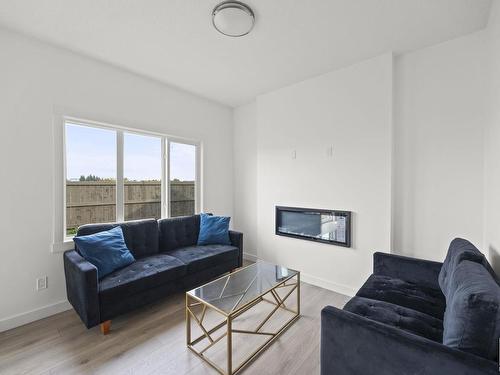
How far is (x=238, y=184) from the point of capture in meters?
4.21

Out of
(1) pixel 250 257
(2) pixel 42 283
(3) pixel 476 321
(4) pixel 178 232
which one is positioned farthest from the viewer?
(1) pixel 250 257

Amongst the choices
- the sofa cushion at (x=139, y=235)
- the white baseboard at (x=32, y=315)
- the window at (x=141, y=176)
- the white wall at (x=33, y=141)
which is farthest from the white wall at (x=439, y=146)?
the white baseboard at (x=32, y=315)

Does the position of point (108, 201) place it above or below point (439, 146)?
below

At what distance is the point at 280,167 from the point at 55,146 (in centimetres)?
264

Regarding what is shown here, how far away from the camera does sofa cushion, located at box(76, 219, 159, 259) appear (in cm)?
264

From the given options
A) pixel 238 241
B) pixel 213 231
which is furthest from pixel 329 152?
pixel 213 231

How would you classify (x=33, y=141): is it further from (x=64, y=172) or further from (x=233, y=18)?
(x=233, y=18)

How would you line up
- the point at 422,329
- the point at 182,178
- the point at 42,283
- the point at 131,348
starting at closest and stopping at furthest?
the point at 422,329 < the point at 131,348 < the point at 42,283 < the point at 182,178

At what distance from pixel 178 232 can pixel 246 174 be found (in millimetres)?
1534

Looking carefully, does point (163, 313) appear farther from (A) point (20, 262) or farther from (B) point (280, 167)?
(B) point (280, 167)

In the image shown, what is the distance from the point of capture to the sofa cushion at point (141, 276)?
2.02 m

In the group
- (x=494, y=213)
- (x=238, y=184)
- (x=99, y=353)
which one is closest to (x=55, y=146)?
(x=99, y=353)

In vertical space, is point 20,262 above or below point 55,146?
below

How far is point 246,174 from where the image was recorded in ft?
13.4
